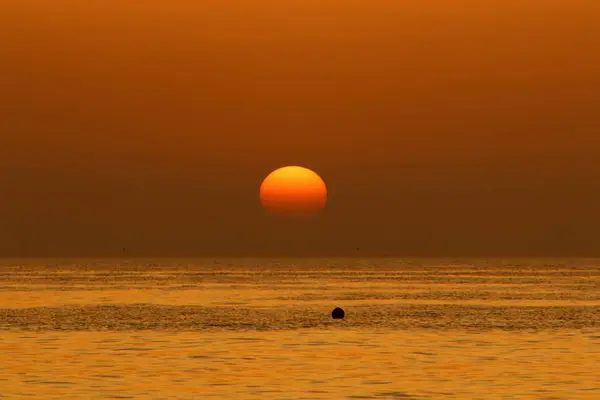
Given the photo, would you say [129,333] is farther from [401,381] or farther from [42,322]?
[401,381]

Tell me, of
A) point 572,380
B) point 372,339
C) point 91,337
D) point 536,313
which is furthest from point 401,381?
point 536,313

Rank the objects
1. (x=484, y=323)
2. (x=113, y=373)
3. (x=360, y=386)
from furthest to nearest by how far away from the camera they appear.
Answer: (x=484, y=323)
(x=113, y=373)
(x=360, y=386)

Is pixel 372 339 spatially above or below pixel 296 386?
above

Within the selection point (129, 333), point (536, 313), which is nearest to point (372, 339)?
point (129, 333)

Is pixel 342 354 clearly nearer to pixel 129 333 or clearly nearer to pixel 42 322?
pixel 129 333

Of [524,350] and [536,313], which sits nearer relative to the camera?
[524,350]

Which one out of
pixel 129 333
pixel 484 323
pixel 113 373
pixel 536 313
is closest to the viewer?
pixel 113 373

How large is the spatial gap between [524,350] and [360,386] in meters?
17.0

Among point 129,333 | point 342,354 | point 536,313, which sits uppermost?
point 536,313

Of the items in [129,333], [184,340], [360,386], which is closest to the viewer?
[360,386]

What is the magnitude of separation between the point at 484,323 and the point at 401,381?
116 ft

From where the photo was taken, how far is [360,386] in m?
44.5

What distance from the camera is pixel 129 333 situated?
70.9 m

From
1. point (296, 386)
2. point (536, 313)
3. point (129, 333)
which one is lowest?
point (296, 386)
